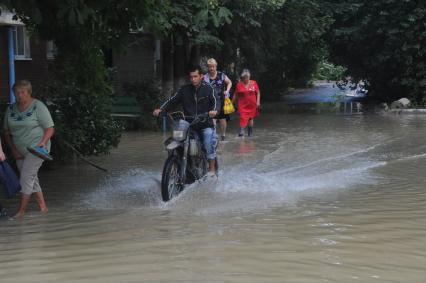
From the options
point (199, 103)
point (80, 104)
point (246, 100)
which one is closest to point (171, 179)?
point (199, 103)

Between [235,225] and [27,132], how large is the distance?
2589 mm

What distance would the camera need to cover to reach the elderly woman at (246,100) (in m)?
15.2

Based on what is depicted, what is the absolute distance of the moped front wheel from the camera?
24.0ft

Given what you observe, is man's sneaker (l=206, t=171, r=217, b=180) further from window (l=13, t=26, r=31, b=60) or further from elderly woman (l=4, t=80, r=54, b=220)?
window (l=13, t=26, r=31, b=60)

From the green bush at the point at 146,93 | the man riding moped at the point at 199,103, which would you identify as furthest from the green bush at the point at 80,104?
the green bush at the point at 146,93

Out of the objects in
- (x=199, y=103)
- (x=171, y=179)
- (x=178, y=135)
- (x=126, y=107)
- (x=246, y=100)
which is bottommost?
(x=171, y=179)

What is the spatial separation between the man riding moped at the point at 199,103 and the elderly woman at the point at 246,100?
6.95m

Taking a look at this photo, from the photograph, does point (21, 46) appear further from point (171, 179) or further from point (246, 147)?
point (171, 179)

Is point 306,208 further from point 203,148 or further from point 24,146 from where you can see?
point 24,146

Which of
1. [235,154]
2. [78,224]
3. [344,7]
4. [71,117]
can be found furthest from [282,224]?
[344,7]

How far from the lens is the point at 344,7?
80.5 feet

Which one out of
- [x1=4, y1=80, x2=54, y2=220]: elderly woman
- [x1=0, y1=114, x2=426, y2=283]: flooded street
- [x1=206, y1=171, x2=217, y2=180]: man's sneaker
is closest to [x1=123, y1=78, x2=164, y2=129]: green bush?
[x1=0, y1=114, x2=426, y2=283]: flooded street

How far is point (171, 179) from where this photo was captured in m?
7.48

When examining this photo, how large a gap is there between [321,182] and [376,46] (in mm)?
17693
